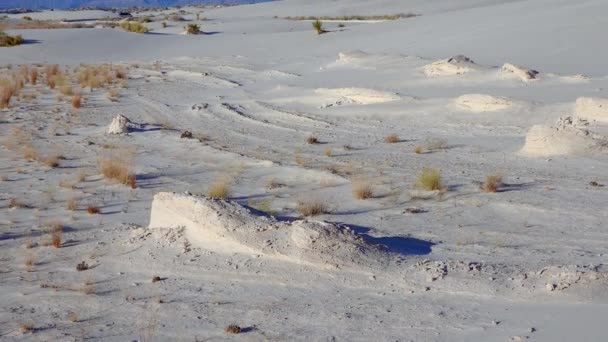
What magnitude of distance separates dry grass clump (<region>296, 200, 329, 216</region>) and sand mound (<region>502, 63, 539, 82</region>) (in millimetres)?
9139

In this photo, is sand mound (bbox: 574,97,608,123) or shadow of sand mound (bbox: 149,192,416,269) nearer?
shadow of sand mound (bbox: 149,192,416,269)

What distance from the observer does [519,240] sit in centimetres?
823

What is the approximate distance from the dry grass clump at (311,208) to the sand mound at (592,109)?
6.14 m

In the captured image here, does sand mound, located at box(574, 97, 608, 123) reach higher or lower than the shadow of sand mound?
higher

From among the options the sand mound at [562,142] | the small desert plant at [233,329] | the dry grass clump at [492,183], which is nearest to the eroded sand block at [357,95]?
the sand mound at [562,142]

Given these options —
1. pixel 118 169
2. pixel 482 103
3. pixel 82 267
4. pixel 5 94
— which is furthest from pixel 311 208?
pixel 5 94

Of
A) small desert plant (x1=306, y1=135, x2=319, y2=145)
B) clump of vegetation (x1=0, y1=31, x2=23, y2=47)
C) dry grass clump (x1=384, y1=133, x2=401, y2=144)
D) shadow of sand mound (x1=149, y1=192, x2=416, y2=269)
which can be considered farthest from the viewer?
clump of vegetation (x1=0, y1=31, x2=23, y2=47)

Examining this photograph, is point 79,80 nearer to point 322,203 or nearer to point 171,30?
point 322,203

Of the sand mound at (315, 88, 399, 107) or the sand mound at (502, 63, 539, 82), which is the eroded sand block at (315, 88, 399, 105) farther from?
the sand mound at (502, 63, 539, 82)

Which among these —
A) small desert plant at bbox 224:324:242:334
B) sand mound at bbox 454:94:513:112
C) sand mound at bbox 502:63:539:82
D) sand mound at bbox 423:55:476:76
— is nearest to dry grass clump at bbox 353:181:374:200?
small desert plant at bbox 224:324:242:334

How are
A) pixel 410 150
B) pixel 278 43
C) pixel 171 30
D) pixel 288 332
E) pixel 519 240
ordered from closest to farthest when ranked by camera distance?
pixel 288 332, pixel 519 240, pixel 410 150, pixel 278 43, pixel 171 30

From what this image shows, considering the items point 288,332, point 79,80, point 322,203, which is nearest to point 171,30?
point 79,80

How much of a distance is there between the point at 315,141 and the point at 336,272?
723cm

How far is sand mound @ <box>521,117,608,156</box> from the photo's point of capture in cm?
1202
